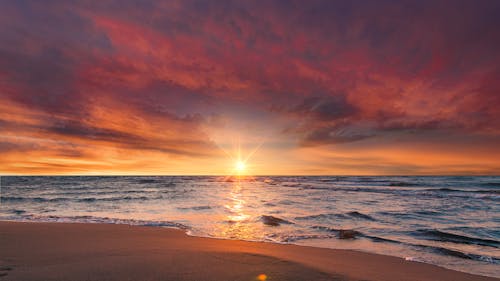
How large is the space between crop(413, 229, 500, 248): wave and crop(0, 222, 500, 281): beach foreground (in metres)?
4.48

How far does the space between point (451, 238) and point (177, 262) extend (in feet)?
33.6

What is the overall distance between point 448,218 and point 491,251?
7.29m

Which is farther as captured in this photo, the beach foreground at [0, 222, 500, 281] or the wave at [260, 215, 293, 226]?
the wave at [260, 215, 293, 226]

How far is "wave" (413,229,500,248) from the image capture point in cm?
989

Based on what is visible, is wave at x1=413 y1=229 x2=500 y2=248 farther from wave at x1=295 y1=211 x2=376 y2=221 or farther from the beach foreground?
the beach foreground

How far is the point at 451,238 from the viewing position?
1045cm

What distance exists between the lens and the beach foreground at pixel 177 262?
4863mm

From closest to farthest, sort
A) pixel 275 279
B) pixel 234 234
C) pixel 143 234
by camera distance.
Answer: pixel 275 279
pixel 143 234
pixel 234 234

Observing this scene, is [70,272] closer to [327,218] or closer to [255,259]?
[255,259]

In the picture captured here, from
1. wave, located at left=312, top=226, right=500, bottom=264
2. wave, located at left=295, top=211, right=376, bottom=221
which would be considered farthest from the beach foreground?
wave, located at left=295, top=211, right=376, bottom=221

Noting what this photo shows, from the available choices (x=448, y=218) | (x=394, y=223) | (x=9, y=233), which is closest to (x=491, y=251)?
(x=394, y=223)

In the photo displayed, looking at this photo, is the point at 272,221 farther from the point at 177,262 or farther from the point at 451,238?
the point at 177,262

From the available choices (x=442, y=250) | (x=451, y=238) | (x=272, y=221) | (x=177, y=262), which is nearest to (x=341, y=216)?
(x=272, y=221)

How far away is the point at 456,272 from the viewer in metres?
6.37
